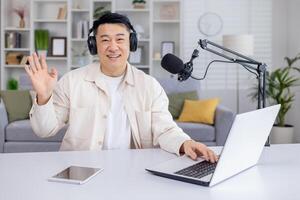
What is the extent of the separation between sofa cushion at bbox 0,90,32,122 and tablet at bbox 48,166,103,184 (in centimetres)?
263

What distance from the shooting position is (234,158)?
1.07m

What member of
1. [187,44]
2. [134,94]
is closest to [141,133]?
[134,94]

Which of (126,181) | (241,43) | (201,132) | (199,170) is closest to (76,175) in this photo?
(126,181)

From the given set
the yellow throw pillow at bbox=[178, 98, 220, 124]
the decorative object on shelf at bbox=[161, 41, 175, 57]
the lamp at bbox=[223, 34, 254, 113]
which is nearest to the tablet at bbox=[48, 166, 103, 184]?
the yellow throw pillow at bbox=[178, 98, 220, 124]

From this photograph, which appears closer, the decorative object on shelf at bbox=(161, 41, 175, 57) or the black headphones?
the black headphones

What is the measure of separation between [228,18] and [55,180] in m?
4.31

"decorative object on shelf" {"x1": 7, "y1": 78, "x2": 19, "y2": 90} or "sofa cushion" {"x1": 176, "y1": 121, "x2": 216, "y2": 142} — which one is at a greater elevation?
"decorative object on shelf" {"x1": 7, "y1": 78, "x2": 19, "y2": 90}

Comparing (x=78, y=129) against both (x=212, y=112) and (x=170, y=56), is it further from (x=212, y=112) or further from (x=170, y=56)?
(x=212, y=112)

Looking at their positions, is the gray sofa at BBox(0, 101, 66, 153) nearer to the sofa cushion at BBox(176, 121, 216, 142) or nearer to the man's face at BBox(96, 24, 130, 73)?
the sofa cushion at BBox(176, 121, 216, 142)

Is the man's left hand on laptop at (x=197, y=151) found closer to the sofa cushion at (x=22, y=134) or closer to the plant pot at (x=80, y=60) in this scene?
the sofa cushion at (x=22, y=134)

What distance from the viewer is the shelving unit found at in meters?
4.81

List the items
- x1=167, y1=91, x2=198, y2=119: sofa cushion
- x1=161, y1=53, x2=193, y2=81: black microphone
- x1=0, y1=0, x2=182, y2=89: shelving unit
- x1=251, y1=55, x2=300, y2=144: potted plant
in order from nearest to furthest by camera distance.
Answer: x1=161, y1=53, x2=193, y2=81: black microphone < x1=167, y1=91, x2=198, y2=119: sofa cushion < x1=251, y1=55, x2=300, y2=144: potted plant < x1=0, y1=0, x2=182, y2=89: shelving unit

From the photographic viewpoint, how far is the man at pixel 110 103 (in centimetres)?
166

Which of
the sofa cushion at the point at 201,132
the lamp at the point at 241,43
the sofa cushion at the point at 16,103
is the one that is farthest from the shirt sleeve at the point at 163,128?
the lamp at the point at 241,43
